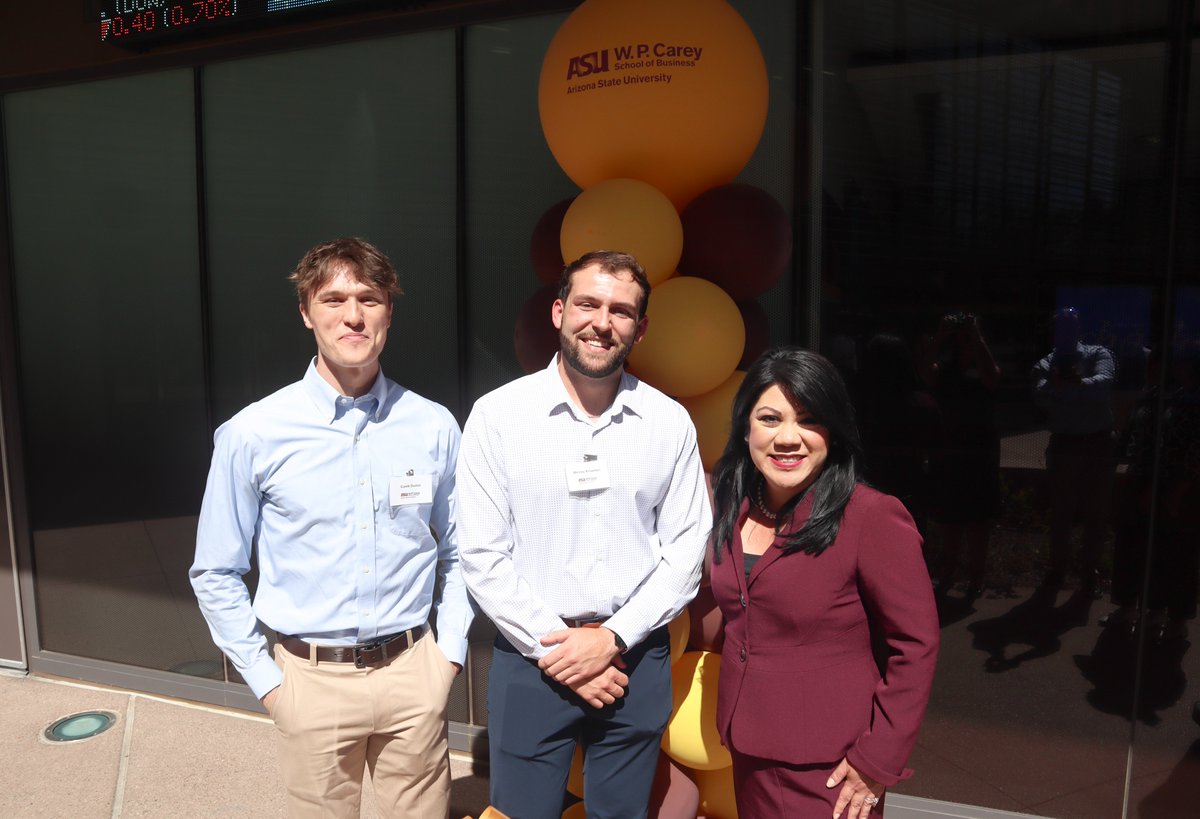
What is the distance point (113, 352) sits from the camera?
449 centimetres

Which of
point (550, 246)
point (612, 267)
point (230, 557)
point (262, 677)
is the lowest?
point (262, 677)

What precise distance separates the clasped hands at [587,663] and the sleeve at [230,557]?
0.76 meters

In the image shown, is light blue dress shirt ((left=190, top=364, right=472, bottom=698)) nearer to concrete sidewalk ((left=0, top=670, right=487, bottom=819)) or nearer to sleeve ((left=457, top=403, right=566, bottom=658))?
sleeve ((left=457, top=403, right=566, bottom=658))

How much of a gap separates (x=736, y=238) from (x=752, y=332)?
35 cm

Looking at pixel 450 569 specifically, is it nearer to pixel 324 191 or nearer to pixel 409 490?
pixel 409 490

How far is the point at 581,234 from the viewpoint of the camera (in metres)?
2.48

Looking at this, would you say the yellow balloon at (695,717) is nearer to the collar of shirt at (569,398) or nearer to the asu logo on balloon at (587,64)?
the collar of shirt at (569,398)

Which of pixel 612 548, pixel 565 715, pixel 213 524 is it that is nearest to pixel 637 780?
pixel 565 715

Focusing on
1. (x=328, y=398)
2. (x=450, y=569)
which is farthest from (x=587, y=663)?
(x=328, y=398)

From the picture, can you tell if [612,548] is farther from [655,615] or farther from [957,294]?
[957,294]

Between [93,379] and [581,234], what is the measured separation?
3.42 metres

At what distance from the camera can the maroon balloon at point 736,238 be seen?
253cm

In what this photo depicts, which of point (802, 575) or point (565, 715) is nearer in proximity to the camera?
point (802, 575)

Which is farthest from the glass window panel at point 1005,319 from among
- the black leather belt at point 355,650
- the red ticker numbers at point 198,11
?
the red ticker numbers at point 198,11
